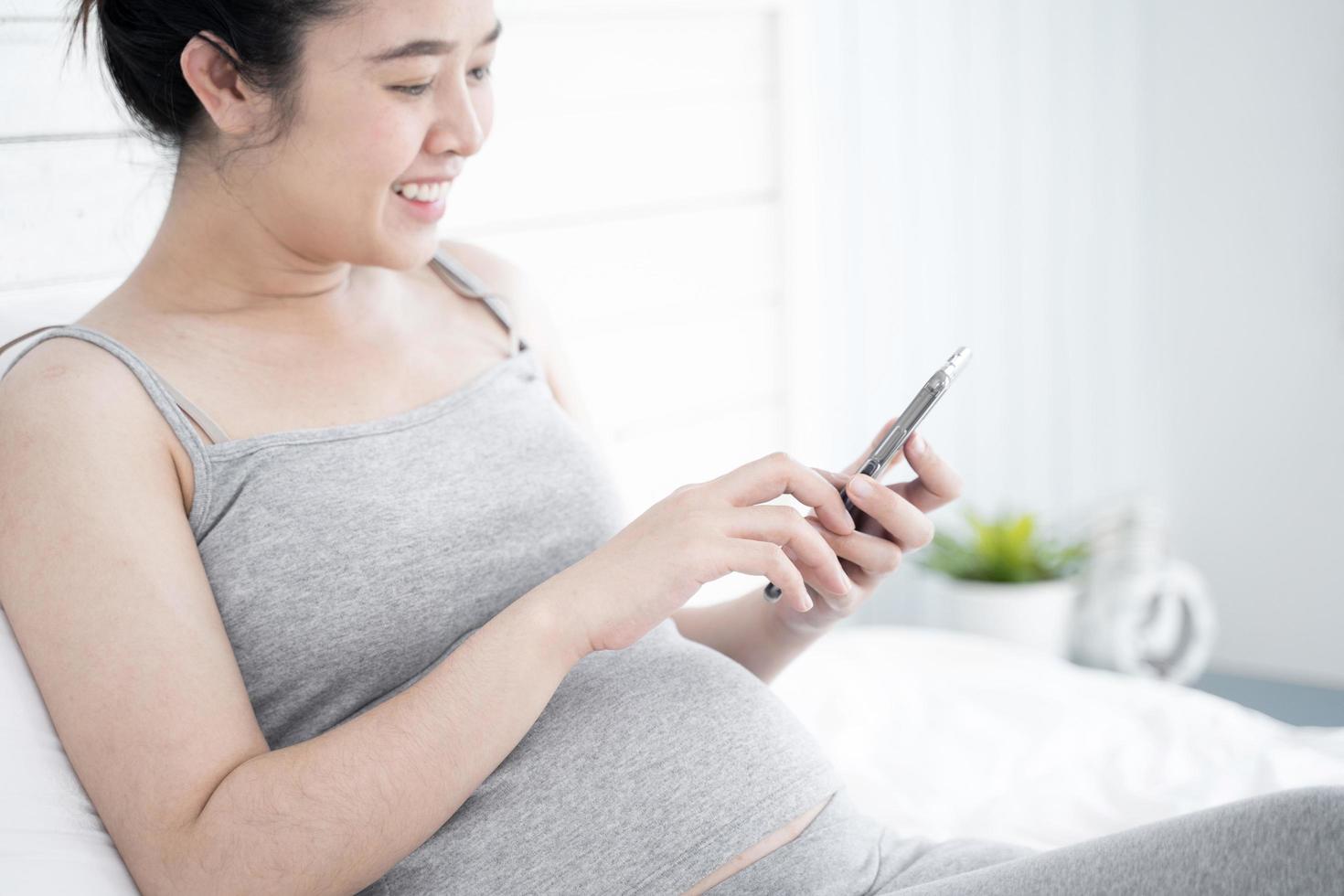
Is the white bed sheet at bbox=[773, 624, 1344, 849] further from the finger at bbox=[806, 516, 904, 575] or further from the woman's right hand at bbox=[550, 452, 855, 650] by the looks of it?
the woman's right hand at bbox=[550, 452, 855, 650]

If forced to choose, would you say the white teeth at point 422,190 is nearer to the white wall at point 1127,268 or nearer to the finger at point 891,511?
the finger at point 891,511

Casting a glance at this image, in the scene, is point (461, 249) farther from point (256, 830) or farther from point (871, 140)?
point (871, 140)

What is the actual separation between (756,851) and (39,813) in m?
0.50

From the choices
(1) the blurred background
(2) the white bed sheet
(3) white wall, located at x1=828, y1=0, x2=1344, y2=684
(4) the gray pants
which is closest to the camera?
(4) the gray pants

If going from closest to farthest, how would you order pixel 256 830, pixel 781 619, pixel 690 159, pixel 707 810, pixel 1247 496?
1. pixel 256 830
2. pixel 707 810
3. pixel 781 619
4. pixel 690 159
5. pixel 1247 496

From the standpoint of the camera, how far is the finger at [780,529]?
3.04 feet

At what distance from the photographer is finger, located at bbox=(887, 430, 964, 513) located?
1.03m

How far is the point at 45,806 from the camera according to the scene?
91 centimetres

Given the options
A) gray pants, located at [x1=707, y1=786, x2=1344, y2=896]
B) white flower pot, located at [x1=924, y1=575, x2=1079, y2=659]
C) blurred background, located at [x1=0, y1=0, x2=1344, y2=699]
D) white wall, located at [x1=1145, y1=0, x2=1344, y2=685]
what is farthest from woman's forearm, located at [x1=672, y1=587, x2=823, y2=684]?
white wall, located at [x1=1145, y1=0, x2=1344, y2=685]

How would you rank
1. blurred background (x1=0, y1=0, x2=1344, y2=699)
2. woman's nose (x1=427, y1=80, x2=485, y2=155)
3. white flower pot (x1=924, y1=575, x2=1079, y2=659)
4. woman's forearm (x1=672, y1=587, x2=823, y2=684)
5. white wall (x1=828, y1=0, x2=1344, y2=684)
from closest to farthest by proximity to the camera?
1. woman's nose (x1=427, y1=80, x2=485, y2=155)
2. woman's forearm (x1=672, y1=587, x2=823, y2=684)
3. blurred background (x1=0, y1=0, x2=1344, y2=699)
4. white flower pot (x1=924, y1=575, x2=1079, y2=659)
5. white wall (x1=828, y1=0, x2=1344, y2=684)

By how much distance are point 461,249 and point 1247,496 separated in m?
2.22

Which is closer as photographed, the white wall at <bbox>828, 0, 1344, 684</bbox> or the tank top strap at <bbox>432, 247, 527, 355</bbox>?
the tank top strap at <bbox>432, 247, 527, 355</bbox>

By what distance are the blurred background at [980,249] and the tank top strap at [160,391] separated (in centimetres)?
88

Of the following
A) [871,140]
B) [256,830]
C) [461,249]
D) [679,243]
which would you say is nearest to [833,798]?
[256,830]
